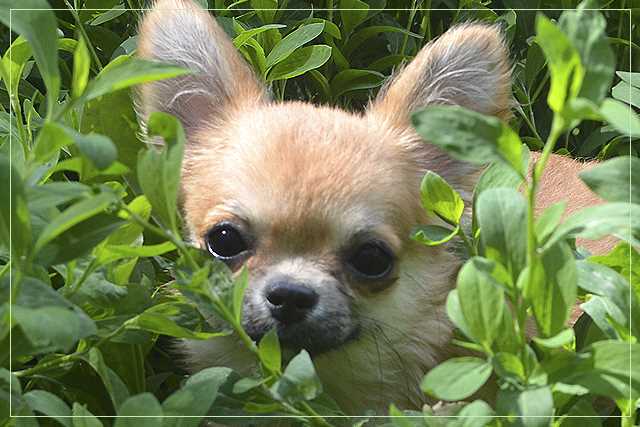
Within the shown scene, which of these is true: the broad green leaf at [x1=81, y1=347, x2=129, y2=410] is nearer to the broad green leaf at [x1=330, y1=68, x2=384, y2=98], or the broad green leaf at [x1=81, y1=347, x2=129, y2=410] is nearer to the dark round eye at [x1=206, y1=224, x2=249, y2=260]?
the dark round eye at [x1=206, y1=224, x2=249, y2=260]

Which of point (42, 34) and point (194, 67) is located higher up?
point (42, 34)

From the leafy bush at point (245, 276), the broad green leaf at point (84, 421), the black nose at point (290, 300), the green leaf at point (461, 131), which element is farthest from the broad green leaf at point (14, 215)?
the black nose at point (290, 300)

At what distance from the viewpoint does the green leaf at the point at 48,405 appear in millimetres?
1228

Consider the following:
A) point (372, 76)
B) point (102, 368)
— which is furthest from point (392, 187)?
point (102, 368)

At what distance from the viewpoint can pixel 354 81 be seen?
9.05 ft

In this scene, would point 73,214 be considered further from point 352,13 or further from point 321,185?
point 352,13

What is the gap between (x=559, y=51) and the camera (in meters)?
1.07

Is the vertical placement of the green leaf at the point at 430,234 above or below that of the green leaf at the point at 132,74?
below

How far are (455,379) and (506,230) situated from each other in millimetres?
170

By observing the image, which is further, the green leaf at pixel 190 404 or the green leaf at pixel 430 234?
the green leaf at pixel 430 234

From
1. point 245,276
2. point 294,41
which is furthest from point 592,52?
point 294,41

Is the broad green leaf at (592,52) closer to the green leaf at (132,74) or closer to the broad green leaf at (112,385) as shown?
the green leaf at (132,74)

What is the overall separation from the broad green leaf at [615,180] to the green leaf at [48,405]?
25.3 inches

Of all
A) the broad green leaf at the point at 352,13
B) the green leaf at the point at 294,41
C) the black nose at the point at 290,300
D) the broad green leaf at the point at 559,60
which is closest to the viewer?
the broad green leaf at the point at 559,60
